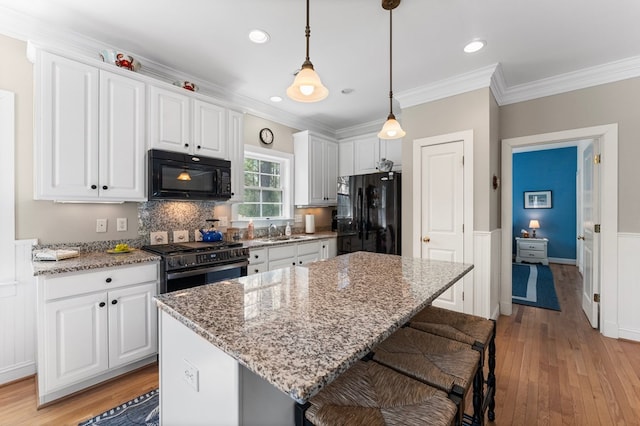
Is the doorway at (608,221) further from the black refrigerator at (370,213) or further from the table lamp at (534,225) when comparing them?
the table lamp at (534,225)

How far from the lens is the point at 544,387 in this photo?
204 centimetres

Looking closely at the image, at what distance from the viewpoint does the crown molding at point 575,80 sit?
8.95ft

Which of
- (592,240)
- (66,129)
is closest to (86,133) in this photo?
(66,129)

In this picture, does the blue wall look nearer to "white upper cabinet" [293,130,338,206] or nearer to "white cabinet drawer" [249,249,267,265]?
"white upper cabinet" [293,130,338,206]

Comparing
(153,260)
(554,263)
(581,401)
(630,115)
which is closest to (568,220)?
(554,263)

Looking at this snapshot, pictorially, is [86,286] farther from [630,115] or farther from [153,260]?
[630,115]

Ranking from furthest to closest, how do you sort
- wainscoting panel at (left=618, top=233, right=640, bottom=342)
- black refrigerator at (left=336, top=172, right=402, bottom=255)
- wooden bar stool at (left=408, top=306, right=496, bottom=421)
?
black refrigerator at (left=336, top=172, right=402, bottom=255) → wainscoting panel at (left=618, top=233, right=640, bottom=342) → wooden bar stool at (left=408, top=306, right=496, bottom=421)

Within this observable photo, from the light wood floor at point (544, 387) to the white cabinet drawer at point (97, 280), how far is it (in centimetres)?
73

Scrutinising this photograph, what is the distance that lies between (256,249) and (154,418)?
162 cm

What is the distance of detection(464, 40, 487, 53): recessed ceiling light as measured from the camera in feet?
7.85

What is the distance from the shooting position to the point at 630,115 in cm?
276

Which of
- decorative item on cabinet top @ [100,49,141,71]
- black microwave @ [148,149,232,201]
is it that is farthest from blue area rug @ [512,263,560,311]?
decorative item on cabinet top @ [100,49,141,71]

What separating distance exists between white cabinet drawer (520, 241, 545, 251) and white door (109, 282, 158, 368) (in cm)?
713

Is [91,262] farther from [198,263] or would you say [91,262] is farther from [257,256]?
[257,256]
